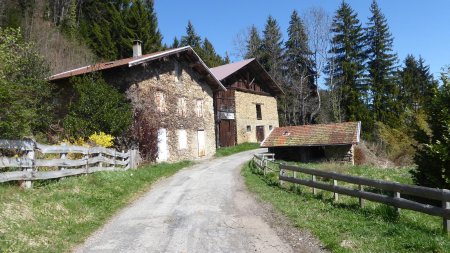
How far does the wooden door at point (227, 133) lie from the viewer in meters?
34.9

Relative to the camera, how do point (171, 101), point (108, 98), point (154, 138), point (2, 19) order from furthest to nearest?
point (2, 19), point (171, 101), point (154, 138), point (108, 98)

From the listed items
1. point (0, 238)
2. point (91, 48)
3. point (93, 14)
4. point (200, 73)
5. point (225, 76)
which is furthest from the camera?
point (93, 14)

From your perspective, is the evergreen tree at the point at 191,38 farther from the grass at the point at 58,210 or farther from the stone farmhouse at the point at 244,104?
the grass at the point at 58,210

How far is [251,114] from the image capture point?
3875 centimetres

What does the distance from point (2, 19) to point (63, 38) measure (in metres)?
5.05

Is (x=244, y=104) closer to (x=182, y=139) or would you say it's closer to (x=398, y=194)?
(x=182, y=139)

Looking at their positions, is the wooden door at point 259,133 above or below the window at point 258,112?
below

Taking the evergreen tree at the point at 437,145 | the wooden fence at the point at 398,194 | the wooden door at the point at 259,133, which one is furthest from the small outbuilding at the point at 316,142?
the wooden fence at the point at 398,194

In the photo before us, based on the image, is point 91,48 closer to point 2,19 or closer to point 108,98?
point 2,19

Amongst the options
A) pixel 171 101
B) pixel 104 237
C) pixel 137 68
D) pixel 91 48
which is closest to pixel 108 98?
pixel 137 68

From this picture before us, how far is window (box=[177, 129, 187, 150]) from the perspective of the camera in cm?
2589

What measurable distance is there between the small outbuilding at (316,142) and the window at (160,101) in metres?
8.06

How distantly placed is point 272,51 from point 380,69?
14732 millimetres

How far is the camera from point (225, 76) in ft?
115
